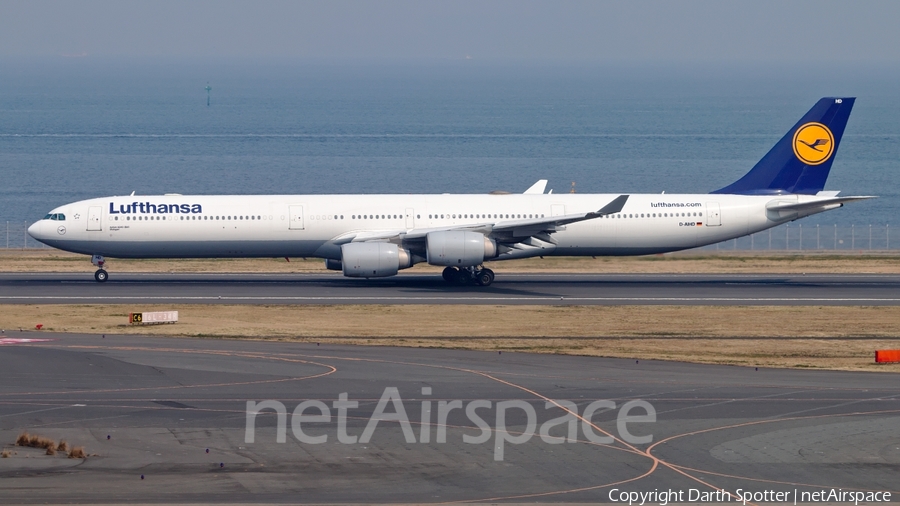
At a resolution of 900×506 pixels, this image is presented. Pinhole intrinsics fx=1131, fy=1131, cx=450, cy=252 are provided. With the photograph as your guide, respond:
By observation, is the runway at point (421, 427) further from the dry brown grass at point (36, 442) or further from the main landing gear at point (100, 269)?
the main landing gear at point (100, 269)

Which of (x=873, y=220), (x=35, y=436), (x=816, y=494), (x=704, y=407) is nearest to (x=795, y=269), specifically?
(x=704, y=407)

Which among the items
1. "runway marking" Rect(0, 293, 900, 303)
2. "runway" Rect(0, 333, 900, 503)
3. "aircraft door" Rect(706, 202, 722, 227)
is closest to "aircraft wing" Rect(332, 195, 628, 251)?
→ "runway marking" Rect(0, 293, 900, 303)

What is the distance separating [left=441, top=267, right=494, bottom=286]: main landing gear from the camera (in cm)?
5016

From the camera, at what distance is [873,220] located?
104 meters

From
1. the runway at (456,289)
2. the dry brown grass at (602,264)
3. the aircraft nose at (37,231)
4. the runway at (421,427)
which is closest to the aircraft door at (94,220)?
the aircraft nose at (37,231)

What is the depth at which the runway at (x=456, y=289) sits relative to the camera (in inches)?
1788

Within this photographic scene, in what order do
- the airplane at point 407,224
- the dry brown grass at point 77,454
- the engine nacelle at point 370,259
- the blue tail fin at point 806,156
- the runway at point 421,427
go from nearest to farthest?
1. the runway at point 421,427
2. the dry brown grass at point 77,454
3. the engine nacelle at point 370,259
4. the airplane at point 407,224
5. the blue tail fin at point 806,156

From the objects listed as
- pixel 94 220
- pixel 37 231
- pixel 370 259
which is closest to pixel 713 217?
pixel 370 259

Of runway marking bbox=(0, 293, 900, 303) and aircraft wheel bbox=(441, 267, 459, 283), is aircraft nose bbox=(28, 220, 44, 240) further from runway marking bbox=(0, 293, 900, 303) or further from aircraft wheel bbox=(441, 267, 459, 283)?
aircraft wheel bbox=(441, 267, 459, 283)

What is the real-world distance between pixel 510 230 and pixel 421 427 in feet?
83.5

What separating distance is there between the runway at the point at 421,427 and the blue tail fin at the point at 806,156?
23660 millimetres

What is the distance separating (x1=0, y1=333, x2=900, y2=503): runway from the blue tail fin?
77.6ft

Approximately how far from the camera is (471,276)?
50312 millimetres

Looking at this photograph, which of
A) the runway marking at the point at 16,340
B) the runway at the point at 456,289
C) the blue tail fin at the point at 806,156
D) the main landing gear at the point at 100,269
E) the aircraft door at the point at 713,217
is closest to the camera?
the runway marking at the point at 16,340
